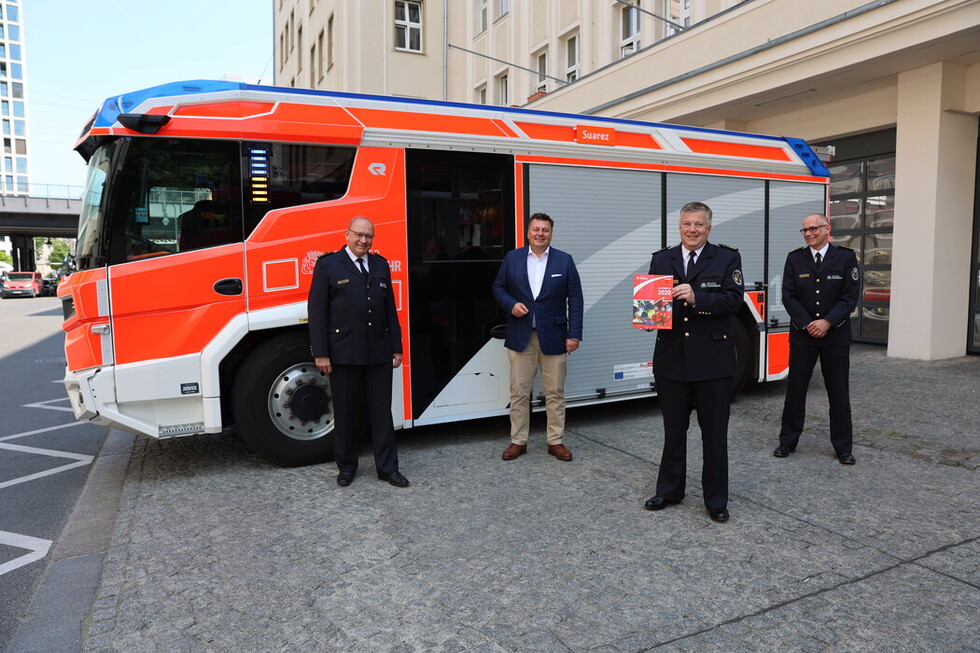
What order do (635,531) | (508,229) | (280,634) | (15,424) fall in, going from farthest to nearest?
(15,424) < (508,229) < (635,531) < (280,634)

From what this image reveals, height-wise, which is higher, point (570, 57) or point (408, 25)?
point (408, 25)

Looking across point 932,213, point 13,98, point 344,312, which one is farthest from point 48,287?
point 13,98

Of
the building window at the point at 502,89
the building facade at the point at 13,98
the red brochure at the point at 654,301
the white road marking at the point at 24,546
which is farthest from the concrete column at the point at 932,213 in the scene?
the building facade at the point at 13,98

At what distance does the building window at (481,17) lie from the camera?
2195 cm

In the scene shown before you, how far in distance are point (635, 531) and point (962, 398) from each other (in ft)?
17.5

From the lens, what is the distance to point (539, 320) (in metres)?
5.29

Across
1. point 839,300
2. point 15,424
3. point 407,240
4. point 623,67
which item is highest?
point 623,67

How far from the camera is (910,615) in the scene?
296 centimetres

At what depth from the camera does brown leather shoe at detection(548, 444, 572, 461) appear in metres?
5.32

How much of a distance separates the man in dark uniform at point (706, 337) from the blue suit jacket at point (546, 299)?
1.19 meters

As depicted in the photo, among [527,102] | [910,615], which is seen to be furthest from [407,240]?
[527,102]

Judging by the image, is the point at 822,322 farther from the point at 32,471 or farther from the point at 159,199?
the point at 32,471

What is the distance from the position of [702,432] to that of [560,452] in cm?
142

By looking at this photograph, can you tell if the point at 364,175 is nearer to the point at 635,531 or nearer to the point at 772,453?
the point at 635,531
